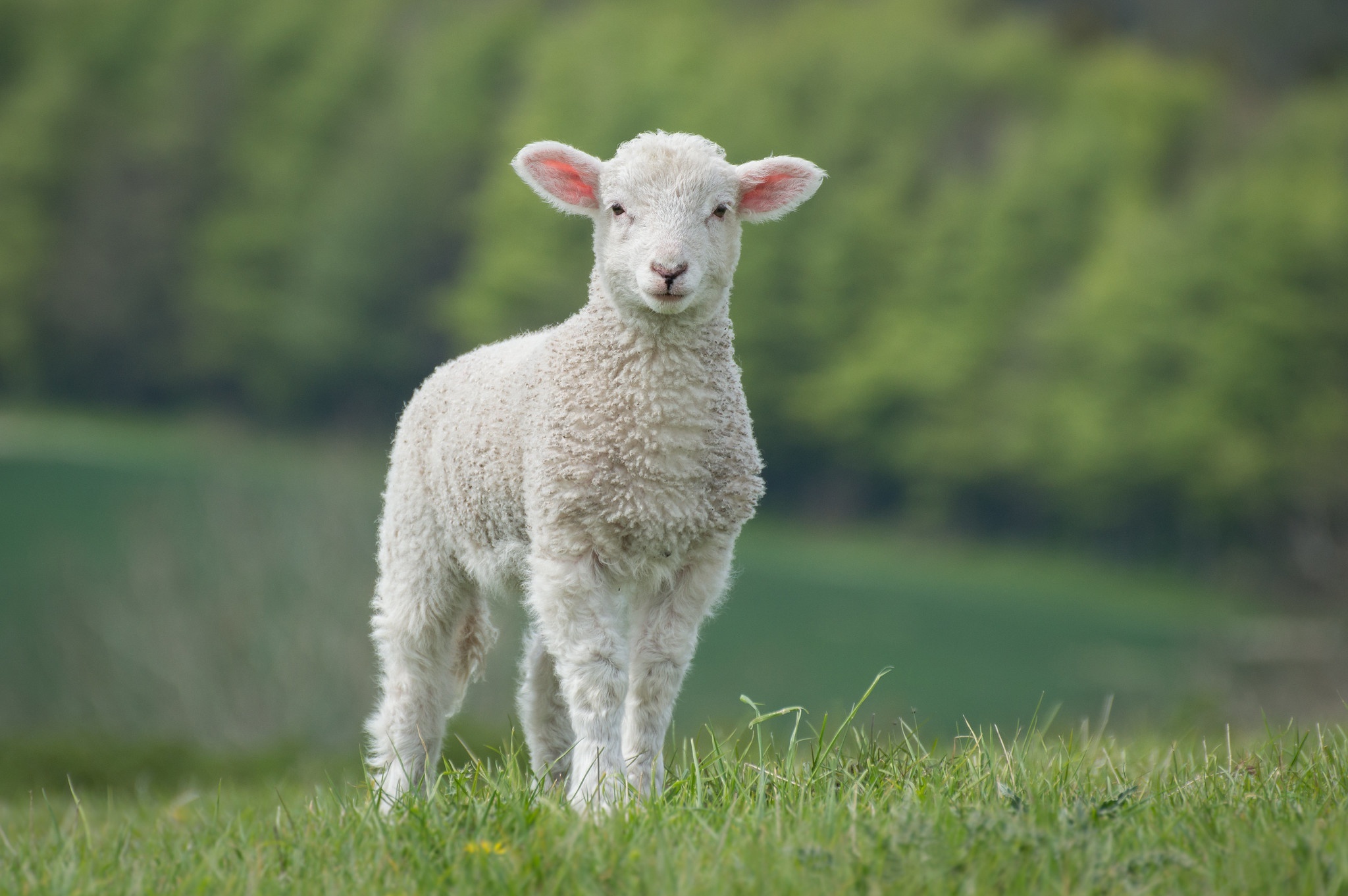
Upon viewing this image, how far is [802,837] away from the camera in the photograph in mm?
3178

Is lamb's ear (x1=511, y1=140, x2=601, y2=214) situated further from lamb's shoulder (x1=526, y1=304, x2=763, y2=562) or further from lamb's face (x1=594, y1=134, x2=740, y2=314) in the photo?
lamb's shoulder (x1=526, y1=304, x2=763, y2=562)

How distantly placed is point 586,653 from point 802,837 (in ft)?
3.17

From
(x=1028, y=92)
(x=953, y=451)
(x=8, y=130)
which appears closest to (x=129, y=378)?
(x=8, y=130)

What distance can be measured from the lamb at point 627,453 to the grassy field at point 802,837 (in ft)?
0.96

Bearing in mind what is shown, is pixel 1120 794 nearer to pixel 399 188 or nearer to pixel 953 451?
pixel 953 451

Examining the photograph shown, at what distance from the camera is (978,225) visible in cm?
3531

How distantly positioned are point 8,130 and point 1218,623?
115ft

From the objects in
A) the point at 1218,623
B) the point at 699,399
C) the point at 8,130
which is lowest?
the point at 1218,623

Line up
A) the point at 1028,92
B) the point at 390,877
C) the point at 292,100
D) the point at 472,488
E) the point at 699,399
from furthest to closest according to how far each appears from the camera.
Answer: the point at 292,100 < the point at 1028,92 < the point at 472,488 < the point at 699,399 < the point at 390,877

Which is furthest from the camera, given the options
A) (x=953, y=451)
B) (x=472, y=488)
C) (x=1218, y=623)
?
(x=953, y=451)

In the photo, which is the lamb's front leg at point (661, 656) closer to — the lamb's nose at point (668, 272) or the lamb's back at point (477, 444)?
the lamb's back at point (477, 444)

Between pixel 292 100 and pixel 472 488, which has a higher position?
pixel 292 100

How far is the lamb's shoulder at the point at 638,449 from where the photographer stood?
3922mm

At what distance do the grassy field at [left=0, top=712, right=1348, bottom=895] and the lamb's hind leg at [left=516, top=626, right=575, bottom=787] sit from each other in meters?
0.61
